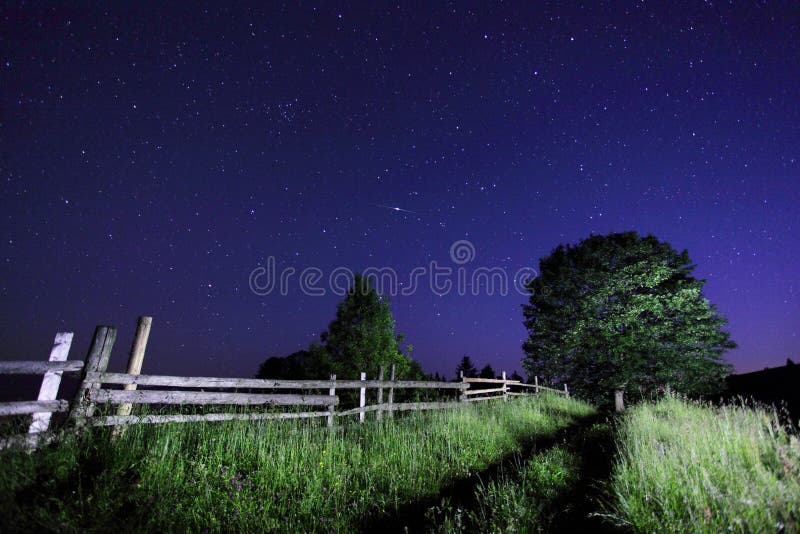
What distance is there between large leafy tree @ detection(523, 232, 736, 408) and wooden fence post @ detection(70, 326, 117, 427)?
17.7m

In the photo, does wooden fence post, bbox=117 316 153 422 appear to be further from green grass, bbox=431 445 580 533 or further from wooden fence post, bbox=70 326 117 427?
green grass, bbox=431 445 580 533

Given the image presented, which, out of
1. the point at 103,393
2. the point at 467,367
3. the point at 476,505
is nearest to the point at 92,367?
the point at 103,393

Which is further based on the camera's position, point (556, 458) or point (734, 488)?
point (556, 458)

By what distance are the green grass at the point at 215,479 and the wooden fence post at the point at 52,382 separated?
1.47 ft

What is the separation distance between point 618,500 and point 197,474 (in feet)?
17.1

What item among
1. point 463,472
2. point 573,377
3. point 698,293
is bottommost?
point 463,472

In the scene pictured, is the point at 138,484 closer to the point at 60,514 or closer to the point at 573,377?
the point at 60,514

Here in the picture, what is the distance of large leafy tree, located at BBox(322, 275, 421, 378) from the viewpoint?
69.2 feet

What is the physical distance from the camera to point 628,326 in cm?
1711

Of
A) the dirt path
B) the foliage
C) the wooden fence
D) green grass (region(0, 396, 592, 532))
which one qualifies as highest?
the foliage

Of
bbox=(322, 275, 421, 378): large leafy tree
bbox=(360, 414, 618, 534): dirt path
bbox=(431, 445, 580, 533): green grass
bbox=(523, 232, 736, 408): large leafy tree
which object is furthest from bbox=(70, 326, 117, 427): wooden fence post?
bbox=(523, 232, 736, 408): large leafy tree

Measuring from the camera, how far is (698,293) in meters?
17.5

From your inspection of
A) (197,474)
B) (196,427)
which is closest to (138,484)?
(197,474)

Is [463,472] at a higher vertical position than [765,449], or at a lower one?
lower
